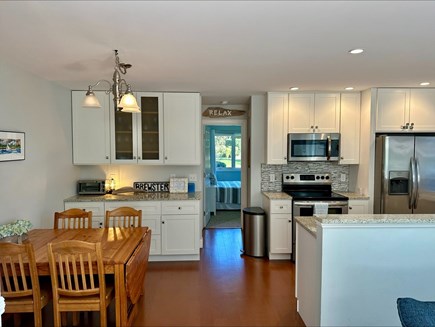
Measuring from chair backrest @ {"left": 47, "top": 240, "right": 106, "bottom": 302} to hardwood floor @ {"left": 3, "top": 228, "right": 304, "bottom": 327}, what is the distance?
26.5 inches

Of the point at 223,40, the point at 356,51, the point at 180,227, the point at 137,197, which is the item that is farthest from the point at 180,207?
the point at 356,51

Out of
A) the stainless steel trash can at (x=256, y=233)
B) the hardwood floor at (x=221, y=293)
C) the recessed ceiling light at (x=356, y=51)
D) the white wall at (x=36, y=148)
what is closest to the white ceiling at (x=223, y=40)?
the recessed ceiling light at (x=356, y=51)

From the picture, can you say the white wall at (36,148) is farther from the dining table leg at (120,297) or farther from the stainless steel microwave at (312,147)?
the stainless steel microwave at (312,147)

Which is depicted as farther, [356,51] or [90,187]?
[90,187]

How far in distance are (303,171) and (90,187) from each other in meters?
3.17

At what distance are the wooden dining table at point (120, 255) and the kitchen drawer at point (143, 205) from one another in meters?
0.91

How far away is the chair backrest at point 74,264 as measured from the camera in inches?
86.9

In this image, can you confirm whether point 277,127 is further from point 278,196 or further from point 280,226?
point 280,226

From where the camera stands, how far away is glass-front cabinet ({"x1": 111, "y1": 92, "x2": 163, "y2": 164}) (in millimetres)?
4305

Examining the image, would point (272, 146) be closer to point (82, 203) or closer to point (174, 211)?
point (174, 211)

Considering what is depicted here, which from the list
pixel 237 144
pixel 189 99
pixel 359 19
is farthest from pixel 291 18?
pixel 237 144

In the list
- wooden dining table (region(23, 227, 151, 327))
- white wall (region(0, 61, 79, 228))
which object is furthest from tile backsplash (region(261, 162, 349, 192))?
white wall (region(0, 61, 79, 228))

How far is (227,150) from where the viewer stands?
8672 millimetres

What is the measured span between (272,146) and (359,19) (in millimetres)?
2629
